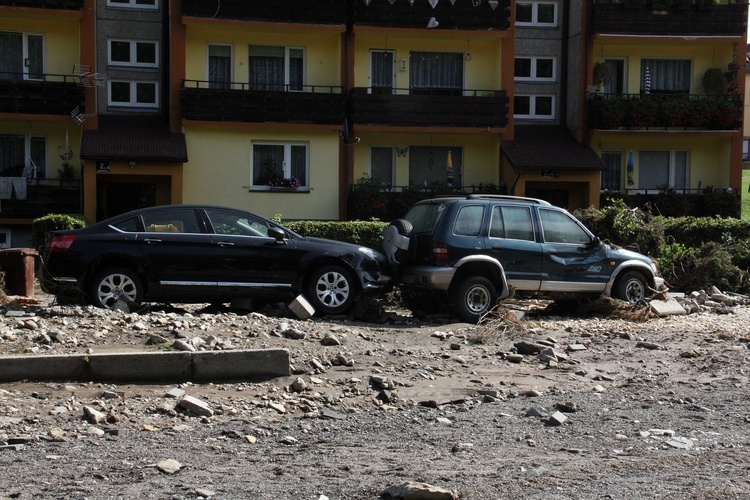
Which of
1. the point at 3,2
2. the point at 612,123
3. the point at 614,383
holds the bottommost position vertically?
the point at 614,383

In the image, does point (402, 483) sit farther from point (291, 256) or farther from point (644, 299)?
point (644, 299)

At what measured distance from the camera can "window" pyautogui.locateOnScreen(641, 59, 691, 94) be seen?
103 ft

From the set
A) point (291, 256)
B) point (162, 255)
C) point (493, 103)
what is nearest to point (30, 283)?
point (162, 255)

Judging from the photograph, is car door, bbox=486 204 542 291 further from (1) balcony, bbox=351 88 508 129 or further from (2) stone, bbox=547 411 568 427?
(1) balcony, bbox=351 88 508 129

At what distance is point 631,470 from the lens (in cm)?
639

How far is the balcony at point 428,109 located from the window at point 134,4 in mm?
6871

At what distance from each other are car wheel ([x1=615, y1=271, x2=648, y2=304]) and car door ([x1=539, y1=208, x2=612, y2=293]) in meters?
0.33

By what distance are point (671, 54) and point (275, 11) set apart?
1362 centimetres

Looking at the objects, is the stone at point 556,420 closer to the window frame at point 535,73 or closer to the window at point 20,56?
the window at point 20,56

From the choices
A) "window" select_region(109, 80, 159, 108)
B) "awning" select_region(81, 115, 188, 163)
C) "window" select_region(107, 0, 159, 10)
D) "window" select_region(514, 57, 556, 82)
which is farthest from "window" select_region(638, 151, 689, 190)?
"window" select_region(107, 0, 159, 10)

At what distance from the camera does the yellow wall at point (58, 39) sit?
90.0ft

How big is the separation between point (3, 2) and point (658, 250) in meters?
19.3

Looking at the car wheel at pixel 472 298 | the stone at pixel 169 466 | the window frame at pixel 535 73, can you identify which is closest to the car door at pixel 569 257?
the car wheel at pixel 472 298

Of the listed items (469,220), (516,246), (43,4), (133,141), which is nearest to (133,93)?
(133,141)
